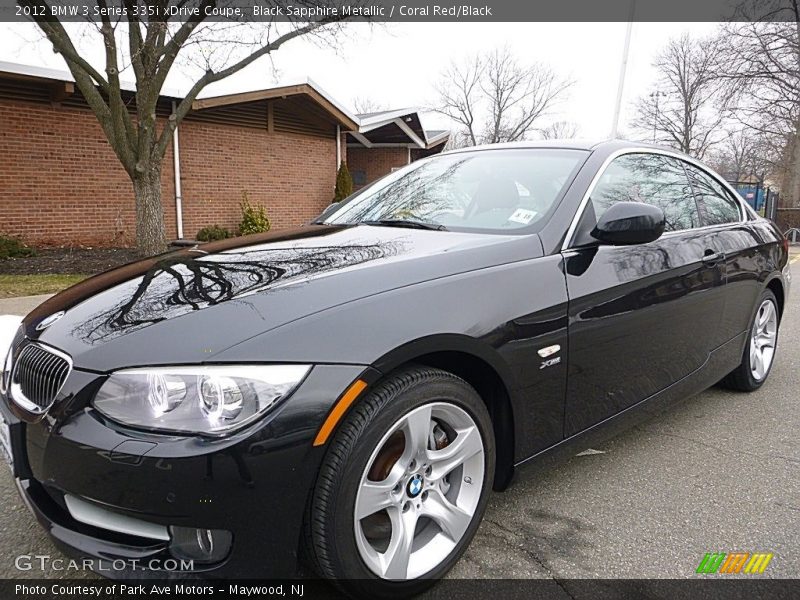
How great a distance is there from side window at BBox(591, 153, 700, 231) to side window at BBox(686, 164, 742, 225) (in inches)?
4.4

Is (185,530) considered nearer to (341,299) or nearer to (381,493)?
(381,493)

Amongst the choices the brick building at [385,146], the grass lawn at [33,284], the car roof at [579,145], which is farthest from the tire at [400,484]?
the brick building at [385,146]

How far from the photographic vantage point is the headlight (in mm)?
1491

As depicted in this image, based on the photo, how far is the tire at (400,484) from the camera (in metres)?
1.60

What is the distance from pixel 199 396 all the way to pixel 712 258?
2.79m

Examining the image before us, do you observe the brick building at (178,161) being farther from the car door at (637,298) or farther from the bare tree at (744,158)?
the bare tree at (744,158)

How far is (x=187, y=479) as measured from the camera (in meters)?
1.45

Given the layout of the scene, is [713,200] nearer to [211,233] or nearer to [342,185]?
[211,233]

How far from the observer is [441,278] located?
1.96 meters

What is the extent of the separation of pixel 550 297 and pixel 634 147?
1.38 m

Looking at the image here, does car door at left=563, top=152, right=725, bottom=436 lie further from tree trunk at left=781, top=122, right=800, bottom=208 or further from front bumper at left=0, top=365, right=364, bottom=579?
tree trunk at left=781, top=122, right=800, bottom=208

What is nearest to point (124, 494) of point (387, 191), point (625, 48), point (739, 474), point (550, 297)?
point (550, 297)

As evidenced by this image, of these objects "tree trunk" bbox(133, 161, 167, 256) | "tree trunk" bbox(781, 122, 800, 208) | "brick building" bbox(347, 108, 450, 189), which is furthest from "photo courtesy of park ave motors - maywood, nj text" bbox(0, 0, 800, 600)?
"tree trunk" bbox(781, 122, 800, 208)

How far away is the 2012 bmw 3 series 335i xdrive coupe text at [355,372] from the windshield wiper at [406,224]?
0.02m
